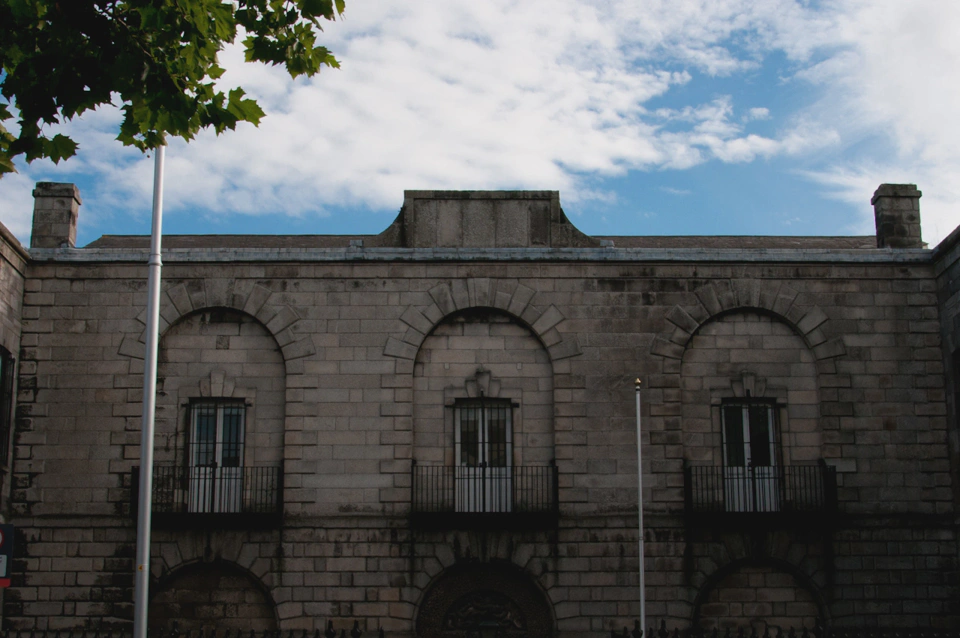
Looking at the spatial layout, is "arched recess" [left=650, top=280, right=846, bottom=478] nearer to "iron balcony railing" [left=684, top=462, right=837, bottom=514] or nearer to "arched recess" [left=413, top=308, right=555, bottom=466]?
"iron balcony railing" [left=684, top=462, right=837, bottom=514]

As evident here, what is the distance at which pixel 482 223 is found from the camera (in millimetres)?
23812

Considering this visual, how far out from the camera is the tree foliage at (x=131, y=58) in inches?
468

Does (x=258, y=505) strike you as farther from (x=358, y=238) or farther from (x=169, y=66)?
(x=169, y=66)

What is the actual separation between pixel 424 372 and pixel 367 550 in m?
3.78

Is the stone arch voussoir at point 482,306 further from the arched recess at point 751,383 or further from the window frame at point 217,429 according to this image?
the window frame at point 217,429

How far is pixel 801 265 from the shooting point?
934 inches

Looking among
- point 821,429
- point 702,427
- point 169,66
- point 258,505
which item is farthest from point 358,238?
point 169,66

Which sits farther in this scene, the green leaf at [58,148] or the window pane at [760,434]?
the window pane at [760,434]

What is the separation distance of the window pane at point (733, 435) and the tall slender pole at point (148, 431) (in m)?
12.2

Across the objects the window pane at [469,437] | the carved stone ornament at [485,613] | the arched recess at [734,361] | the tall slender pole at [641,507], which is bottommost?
the carved stone ornament at [485,613]

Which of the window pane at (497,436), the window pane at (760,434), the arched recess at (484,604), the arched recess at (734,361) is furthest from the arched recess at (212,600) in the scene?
the window pane at (760,434)

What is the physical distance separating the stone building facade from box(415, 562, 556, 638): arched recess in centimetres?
6

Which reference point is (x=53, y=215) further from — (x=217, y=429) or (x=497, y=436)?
(x=497, y=436)

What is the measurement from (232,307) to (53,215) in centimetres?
437
